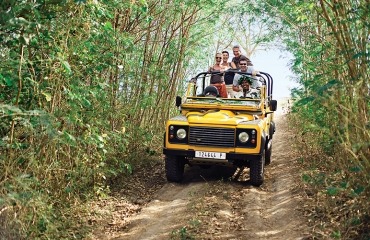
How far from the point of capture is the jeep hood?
7562 millimetres

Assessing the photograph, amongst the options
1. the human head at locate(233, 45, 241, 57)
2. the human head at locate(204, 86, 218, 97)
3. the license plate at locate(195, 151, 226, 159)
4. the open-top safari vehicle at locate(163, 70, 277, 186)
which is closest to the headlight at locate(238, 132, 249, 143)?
the open-top safari vehicle at locate(163, 70, 277, 186)

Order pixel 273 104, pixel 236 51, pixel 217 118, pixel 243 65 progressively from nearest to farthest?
pixel 217 118 → pixel 273 104 → pixel 243 65 → pixel 236 51

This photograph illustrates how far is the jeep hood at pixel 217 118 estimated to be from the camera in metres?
7.56

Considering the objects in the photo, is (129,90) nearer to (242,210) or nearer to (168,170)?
(168,170)

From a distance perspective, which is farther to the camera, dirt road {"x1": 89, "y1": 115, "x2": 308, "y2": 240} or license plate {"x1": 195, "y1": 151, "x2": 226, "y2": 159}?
license plate {"x1": 195, "y1": 151, "x2": 226, "y2": 159}

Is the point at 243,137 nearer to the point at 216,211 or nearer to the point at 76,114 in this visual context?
the point at 216,211

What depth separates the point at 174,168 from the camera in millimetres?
7984

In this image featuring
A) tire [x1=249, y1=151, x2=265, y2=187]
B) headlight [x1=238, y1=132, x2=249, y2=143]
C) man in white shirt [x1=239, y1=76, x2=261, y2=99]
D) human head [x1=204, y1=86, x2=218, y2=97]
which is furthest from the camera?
man in white shirt [x1=239, y1=76, x2=261, y2=99]

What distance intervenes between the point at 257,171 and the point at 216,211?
146cm

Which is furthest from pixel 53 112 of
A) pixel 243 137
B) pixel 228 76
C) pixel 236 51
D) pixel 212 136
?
pixel 236 51

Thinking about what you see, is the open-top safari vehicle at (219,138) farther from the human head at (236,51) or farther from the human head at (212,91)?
the human head at (236,51)

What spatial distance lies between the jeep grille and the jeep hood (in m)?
0.10

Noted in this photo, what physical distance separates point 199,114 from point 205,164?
0.78 metres

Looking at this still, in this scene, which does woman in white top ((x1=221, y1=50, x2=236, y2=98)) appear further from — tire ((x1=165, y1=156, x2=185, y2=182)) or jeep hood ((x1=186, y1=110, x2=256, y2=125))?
tire ((x1=165, y1=156, x2=185, y2=182))
